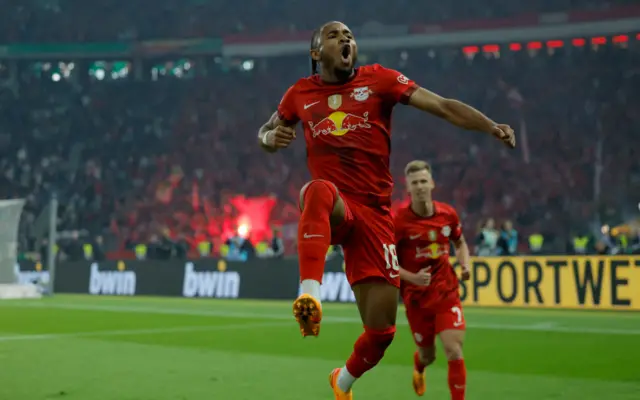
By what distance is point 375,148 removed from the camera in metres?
5.44

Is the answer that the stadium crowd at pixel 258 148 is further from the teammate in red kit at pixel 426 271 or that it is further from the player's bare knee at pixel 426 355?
the player's bare knee at pixel 426 355

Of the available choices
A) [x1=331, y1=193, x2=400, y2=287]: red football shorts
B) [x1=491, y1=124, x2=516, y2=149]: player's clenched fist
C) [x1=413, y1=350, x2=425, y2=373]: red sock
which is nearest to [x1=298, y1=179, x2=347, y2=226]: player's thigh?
[x1=331, y1=193, x2=400, y2=287]: red football shorts

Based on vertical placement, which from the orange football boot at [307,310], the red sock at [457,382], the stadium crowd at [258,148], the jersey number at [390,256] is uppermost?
the stadium crowd at [258,148]


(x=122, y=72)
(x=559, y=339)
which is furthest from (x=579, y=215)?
(x=122, y=72)

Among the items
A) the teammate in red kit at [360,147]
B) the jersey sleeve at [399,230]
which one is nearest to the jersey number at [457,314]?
the jersey sleeve at [399,230]

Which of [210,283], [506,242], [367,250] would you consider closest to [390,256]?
[367,250]

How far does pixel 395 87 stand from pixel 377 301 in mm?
1280

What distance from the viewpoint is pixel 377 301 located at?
5.35 meters

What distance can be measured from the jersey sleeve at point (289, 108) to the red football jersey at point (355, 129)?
13cm

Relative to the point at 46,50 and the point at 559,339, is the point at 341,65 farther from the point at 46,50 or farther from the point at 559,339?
the point at 46,50

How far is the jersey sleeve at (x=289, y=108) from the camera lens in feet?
18.5

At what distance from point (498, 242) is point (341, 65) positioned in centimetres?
1775

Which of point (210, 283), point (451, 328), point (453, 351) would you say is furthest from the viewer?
point (210, 283)

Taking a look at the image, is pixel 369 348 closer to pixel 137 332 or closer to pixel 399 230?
pixel 399 230
